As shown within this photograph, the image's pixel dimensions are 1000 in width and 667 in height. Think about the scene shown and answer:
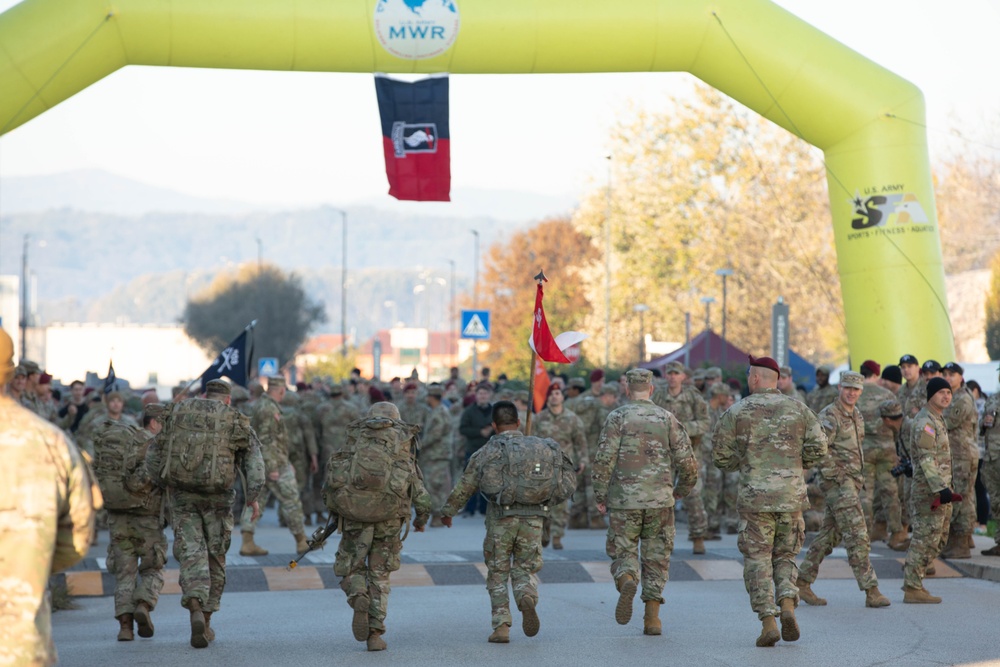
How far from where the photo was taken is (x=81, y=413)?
21859 millimetres

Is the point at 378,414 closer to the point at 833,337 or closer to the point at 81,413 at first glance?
the point at 81,413

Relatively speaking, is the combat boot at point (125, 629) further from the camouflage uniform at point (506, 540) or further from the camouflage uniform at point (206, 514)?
the camouflage uniform at point (506, 540)

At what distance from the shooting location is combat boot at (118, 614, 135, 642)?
10.8 m

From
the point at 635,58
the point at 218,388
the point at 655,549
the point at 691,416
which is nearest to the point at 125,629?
the point at 218,388

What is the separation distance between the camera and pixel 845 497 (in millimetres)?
12164

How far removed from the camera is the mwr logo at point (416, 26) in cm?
1772

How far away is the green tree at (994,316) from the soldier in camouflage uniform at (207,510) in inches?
1512

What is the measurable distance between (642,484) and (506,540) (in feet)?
3.62

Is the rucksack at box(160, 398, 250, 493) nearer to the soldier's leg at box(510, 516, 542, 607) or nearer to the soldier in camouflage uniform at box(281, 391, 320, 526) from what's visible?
the soldier's leg at box(510, 516, 542, 607)

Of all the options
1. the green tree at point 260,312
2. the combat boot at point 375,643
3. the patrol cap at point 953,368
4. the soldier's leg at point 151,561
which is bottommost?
the combat boot at point 375,643

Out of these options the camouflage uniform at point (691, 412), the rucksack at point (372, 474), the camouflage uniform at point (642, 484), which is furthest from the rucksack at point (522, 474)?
the camouflage uniform at point (691, 412)

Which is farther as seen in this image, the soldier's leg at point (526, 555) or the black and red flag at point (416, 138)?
the black and red flag at point (416, 138)

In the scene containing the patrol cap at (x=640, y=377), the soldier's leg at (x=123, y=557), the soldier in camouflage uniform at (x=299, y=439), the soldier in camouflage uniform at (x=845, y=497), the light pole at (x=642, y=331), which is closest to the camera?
the soldier's leg at (x=123, y=557)

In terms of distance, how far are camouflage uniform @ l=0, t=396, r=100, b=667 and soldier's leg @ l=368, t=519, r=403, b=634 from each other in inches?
191
